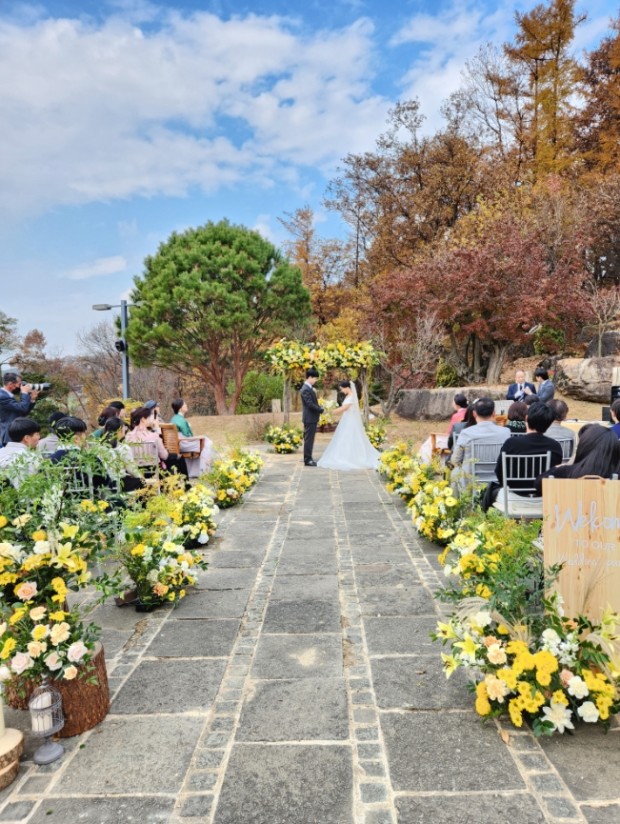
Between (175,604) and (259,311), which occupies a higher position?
(259,311)

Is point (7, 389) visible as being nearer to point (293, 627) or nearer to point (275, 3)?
point (293, 627)

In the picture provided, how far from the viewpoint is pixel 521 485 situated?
448cm

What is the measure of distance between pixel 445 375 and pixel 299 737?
675 inches

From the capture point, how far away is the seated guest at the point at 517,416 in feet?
18.1

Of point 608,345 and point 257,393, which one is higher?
point 608,345

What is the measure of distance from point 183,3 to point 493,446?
7.25m

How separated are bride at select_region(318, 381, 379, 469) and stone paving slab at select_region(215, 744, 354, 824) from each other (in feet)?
24.1

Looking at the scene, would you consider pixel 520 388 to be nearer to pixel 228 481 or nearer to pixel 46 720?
pixel 228 481

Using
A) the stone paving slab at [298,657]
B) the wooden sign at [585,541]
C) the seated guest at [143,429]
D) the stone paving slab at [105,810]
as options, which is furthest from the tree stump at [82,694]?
the seated guest at [143,429]

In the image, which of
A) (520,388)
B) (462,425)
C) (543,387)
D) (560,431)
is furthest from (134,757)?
(520,388)

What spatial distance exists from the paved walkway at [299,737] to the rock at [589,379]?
12162 mm

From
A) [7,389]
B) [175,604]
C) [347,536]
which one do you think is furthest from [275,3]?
[175,604]

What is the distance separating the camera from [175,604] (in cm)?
367

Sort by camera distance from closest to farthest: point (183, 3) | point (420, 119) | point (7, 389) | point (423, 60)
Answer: point (7, 389)
point (183, 3)
point (423, 60)
point (420, 119)
